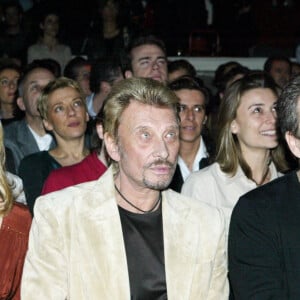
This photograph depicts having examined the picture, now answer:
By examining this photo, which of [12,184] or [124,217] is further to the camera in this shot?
[12,184]

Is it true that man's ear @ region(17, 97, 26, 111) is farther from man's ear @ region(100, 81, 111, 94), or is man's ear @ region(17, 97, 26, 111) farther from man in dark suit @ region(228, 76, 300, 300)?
man in dark suit @ region(228, 76, 300, 300)

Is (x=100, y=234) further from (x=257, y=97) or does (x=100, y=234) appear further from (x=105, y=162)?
(x=257, y=97)

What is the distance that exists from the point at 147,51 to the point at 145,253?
3.49m

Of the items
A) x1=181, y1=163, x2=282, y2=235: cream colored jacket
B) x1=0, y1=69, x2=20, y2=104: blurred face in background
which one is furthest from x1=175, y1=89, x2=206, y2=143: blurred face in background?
x1=0, y1=69, x2=20, y2=104: blurred face in background

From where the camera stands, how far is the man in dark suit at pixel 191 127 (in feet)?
18.8

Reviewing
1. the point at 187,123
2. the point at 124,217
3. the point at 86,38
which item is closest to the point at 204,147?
the point at 187,123

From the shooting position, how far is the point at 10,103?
25.2 feet

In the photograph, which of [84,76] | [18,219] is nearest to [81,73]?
[84,76]

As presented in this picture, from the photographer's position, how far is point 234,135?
492 centimetres

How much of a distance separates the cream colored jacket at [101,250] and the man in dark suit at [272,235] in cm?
18

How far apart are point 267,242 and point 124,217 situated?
25.4 inches

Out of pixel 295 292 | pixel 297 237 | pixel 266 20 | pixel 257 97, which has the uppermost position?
pixel 266 20

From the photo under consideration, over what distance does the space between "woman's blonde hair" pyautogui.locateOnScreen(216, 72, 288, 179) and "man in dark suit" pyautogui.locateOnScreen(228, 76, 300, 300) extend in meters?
1.39

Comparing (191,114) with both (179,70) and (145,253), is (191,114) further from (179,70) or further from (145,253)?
(145,253)
